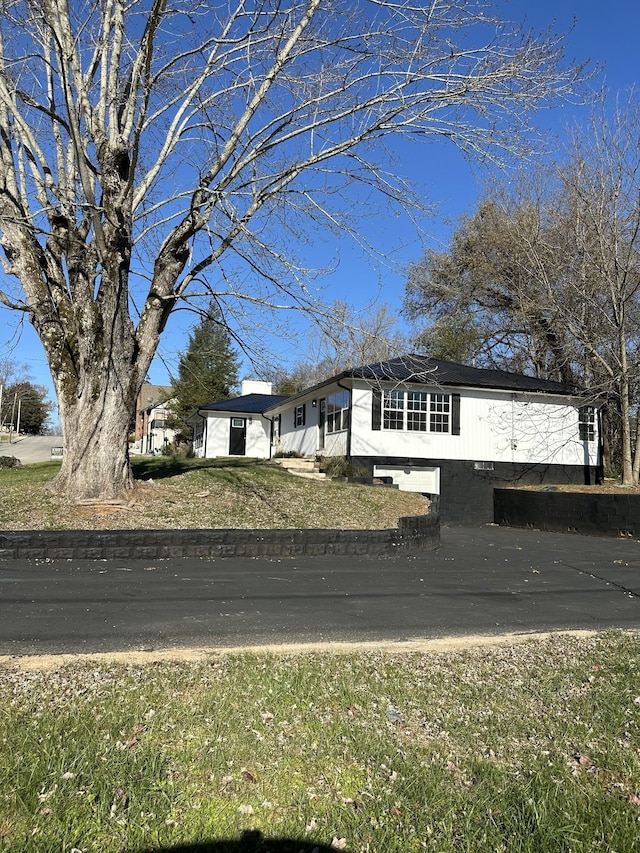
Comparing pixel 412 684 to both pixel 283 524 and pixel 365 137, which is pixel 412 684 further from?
pixel 365 137

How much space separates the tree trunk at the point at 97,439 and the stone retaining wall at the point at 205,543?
2001 millimetres

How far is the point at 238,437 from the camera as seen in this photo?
2983cm

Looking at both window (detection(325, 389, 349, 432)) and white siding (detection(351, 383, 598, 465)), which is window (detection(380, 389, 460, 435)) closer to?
white siding (detection(351, 383, 598, 465))

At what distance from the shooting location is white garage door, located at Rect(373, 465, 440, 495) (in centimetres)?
1983

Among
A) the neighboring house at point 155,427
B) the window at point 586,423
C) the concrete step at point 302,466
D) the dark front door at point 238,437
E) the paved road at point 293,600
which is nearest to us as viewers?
the paved road at point 293,600

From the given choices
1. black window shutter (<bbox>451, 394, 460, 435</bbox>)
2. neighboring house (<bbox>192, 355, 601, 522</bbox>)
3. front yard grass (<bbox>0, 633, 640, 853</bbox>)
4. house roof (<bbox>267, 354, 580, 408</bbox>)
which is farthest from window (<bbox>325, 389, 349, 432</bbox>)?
front yard grass (<bbox>0, 633, 640, 853</bbox>)

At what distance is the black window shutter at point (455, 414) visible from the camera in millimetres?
20484

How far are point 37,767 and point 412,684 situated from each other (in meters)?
2.37

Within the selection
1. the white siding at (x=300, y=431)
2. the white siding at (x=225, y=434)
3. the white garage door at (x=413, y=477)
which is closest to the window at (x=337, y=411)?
the white siding at (x=300, y=431)

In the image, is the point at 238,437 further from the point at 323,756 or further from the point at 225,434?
the point at 323,756

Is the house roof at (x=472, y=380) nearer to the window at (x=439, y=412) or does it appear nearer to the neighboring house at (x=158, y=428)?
the window at (x=439, y=412)

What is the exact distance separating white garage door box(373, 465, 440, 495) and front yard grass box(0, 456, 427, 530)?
4098mm

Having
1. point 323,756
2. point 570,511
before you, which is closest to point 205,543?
point 323,756

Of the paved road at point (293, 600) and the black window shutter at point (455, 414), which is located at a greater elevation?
the black window shutter at point (455, 414)
